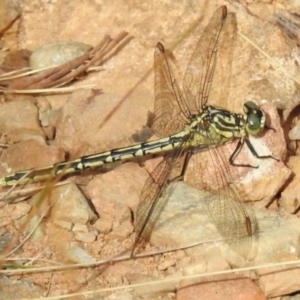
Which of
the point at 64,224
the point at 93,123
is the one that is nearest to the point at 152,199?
the point at 64,224

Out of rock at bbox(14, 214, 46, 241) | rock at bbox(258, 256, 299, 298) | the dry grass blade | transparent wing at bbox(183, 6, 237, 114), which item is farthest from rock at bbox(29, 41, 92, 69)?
rock at bbox(258, 256, 299, 298)

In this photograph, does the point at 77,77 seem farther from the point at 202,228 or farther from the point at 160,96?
the point at 202,228

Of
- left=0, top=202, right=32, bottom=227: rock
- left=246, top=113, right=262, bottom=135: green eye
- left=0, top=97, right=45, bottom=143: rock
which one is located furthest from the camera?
left=0, top=97, right=45, bottom=143: rock

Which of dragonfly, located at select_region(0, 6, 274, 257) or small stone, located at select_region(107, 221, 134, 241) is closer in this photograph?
small stone, located at select_region(107, 221, 134, 241)

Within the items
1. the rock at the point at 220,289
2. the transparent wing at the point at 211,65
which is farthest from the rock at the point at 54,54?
the rock at the point at 220,289

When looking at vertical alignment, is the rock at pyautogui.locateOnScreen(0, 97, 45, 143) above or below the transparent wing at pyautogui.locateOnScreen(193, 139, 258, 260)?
above

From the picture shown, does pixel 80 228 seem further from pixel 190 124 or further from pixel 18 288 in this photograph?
pixel 190 124

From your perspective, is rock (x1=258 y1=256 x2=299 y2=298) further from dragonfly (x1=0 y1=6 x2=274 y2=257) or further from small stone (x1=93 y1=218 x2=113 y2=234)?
small stone (x1=93 y1=218 x2=113 y2=234)
